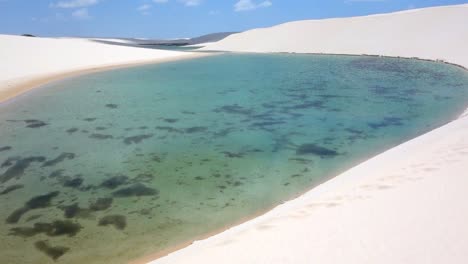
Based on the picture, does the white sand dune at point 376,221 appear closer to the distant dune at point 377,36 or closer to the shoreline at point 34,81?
the shoreline at point 34,81

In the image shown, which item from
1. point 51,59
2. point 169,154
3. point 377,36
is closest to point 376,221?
point 169,154

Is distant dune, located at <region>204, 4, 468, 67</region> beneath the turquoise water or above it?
above

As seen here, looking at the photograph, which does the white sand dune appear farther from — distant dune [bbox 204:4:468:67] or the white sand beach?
distant dune [bbox 204:4:468:67]

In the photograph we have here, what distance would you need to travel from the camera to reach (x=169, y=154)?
362 inches

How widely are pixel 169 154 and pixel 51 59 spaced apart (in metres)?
25.7

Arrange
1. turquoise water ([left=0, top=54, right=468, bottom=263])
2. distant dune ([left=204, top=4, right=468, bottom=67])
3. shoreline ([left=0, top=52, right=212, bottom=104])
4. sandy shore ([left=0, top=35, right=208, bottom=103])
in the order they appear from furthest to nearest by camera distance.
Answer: distant dune ([left=204, top=4, right=468, bottom=67]) < sandy shore ([left=0, top=35, right=208, bottom=103]) < shoreline ([left=0, top=52, right=212, bottom=104]) < turquoise water ([left=0, top=54, right=468, bottom=263])

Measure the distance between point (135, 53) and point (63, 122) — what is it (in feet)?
99.7

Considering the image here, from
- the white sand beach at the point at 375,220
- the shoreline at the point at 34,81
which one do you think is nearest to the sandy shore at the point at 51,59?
the shoreline at the point at 34,81

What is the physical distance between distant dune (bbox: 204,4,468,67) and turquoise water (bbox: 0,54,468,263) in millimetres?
18561

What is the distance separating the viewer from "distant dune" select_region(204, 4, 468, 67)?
38219 mm

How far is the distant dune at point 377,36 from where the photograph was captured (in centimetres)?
3822

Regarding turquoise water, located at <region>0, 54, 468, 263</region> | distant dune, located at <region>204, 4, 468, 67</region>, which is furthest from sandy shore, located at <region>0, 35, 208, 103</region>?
distant dune, located at <region>204, 4, 468, 67</region>

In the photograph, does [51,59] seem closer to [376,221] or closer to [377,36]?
[376,221]

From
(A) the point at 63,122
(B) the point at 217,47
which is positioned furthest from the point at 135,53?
(A) the point at 63,122
